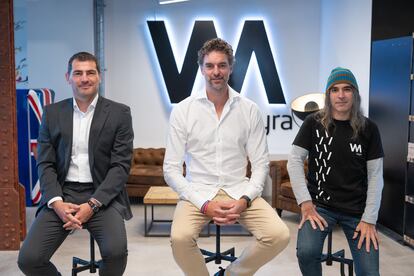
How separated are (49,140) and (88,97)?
1.10ft

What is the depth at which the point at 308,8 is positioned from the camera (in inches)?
255

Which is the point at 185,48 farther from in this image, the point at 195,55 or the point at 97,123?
the point at 97,123

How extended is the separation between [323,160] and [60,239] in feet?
5.01

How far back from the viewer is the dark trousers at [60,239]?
240cm

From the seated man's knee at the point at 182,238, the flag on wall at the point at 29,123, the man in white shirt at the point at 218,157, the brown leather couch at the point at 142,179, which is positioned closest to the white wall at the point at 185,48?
the brown leather couch at the point at 142,179

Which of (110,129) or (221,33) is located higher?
(221,33)

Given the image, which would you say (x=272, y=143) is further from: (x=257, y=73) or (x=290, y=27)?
(x=290, y=27)

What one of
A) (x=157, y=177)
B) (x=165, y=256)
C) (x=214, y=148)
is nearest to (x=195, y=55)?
(x=157, y=177)

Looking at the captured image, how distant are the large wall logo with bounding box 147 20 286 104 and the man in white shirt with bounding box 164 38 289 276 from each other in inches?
146

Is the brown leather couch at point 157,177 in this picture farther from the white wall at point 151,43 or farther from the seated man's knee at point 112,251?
the seated man's knee at point 112,251

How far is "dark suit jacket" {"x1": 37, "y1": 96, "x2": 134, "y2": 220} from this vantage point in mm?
2602

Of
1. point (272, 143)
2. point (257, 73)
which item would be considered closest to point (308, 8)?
point (257, 73)

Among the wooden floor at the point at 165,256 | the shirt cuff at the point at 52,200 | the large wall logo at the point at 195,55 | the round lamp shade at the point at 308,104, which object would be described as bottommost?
the wooden floor at the point at 165,256

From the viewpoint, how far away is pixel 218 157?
268 centimetres
